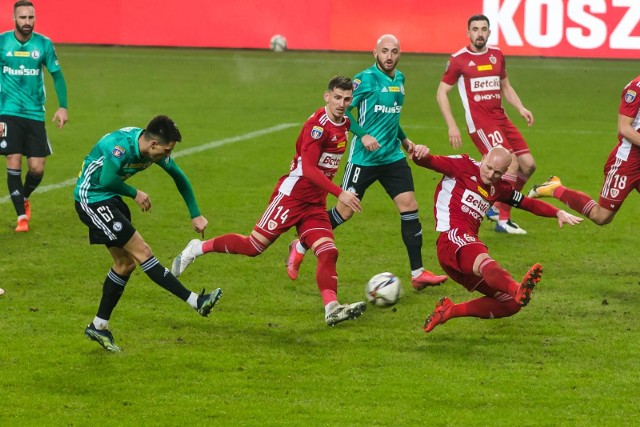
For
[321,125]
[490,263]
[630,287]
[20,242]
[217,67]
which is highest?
[321,125]

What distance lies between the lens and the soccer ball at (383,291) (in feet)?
32.2

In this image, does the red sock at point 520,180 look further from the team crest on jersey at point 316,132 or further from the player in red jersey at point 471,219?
the team crest on jersey at point 316,132

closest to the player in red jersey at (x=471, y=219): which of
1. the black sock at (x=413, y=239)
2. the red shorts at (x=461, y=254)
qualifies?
the red shorts at (x=461, y=254)

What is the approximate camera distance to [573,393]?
7820mm

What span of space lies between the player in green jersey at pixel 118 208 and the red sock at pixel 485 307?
1925mm

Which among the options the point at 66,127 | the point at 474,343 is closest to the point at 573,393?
the point at 474,343

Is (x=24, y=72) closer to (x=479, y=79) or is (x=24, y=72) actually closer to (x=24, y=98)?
(x=24, y=98)

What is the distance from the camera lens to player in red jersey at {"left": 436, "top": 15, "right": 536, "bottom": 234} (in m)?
13.0

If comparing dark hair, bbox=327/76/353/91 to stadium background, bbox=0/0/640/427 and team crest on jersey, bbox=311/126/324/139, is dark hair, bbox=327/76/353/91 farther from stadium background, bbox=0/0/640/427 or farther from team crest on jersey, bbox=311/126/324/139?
stadium background, bbox=0/0/640/427

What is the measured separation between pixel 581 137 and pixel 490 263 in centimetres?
1152

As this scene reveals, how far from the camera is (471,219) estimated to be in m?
9.47

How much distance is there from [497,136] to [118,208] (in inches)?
216

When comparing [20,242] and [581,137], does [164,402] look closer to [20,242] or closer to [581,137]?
[20,242]

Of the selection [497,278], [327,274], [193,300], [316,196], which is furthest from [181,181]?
[497,278]
